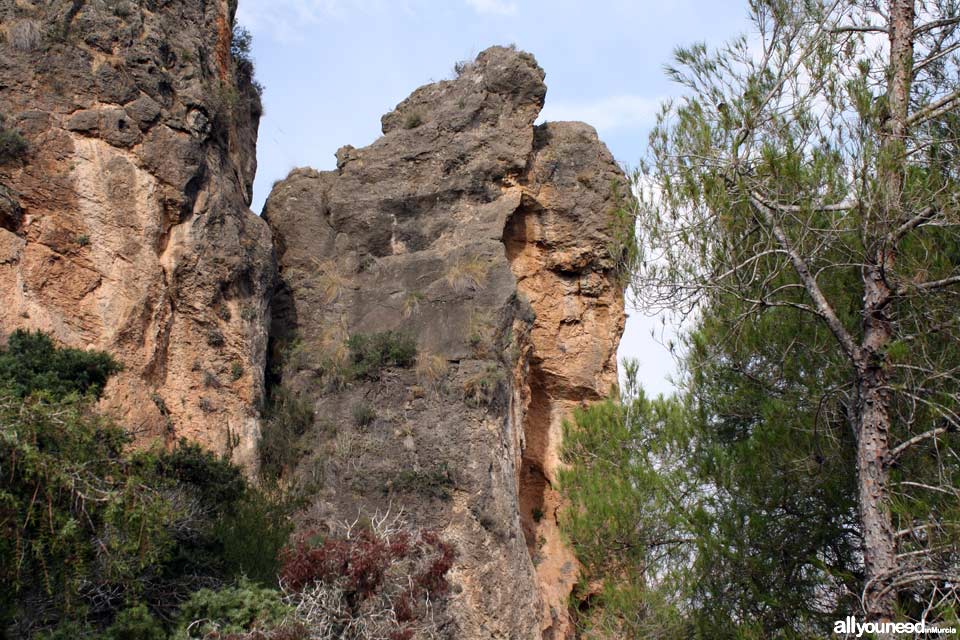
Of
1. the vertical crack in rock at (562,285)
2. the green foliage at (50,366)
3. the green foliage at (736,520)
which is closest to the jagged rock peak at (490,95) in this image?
the vertical crack in rock at (562,285)

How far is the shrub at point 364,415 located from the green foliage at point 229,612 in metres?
4.70

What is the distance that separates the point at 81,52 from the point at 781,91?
33.2ft

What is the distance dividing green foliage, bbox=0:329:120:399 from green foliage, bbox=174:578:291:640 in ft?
8.21

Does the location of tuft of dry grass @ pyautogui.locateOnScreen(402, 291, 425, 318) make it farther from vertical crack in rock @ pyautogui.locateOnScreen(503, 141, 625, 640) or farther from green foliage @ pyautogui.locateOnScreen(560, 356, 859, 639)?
green foliage @ pyautogui.locateOnScreen(560, 356, 859, 639)

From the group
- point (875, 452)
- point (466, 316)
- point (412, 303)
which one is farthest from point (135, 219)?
point (875, 452)

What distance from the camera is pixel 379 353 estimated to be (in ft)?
50.4

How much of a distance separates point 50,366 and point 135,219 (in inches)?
135

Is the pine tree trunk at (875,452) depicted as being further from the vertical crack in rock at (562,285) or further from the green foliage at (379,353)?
the vertical crack in rock at (562,285)

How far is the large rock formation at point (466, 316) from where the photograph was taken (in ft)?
45.0

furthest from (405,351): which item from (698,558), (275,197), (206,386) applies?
(698,558)

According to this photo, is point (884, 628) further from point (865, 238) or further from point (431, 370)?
point (431, 370)

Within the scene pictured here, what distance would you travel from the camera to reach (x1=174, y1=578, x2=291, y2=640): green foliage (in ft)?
32.5

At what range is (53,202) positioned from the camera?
13.2 metres

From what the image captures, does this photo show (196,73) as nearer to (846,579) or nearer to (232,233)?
(232,233)
